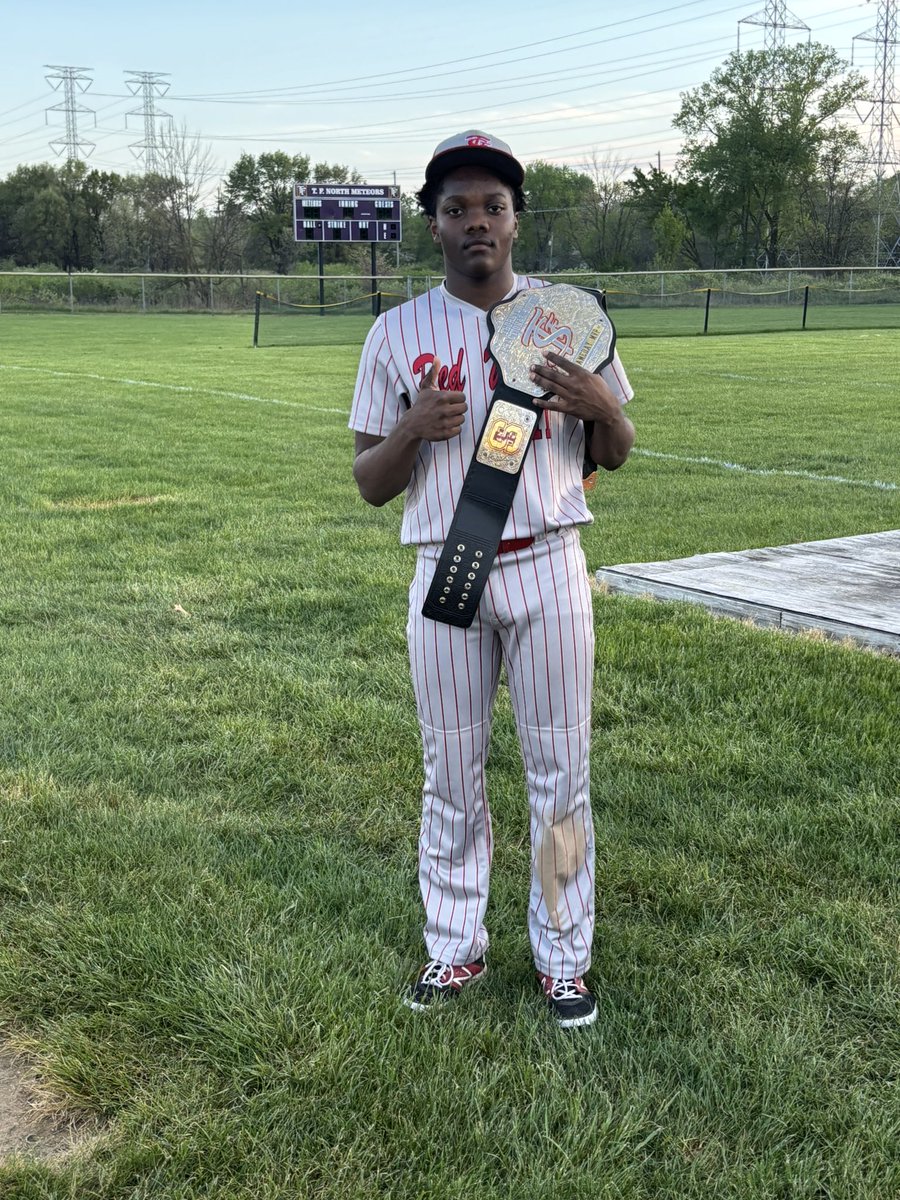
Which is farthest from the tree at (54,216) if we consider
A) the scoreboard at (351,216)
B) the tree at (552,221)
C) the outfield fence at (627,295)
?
the scoreboard at (351,216)

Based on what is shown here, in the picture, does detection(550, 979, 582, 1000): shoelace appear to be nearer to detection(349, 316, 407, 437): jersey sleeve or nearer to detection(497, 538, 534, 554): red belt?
detection(497, 538, 534, 554): red belt

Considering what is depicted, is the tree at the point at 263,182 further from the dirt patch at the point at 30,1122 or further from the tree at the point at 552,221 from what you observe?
the dirt patch at the point at 30,1122

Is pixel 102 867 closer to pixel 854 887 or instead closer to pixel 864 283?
pixel 854 887

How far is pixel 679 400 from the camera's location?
47.1 ft

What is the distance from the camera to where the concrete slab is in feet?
15.8

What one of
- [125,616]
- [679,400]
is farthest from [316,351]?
[125,616]

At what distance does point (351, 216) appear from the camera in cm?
3612

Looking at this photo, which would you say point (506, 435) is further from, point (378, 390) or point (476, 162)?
point (476, 162)

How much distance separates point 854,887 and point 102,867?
6.21 ft

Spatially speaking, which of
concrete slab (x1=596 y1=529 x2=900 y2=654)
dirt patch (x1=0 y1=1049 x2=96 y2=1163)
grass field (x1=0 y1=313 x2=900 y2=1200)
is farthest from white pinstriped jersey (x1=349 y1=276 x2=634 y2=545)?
concrete slab (x1=596 y1=529 x2=900 y2=654)

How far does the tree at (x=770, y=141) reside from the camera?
215ft

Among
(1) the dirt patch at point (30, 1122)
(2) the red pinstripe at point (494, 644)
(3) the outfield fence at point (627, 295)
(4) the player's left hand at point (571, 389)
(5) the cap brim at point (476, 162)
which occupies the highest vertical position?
(3) the outfield fence at point (627, 295)

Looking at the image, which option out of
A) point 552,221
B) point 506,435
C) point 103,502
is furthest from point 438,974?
point 552,221

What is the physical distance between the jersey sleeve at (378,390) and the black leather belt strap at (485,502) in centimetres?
22
